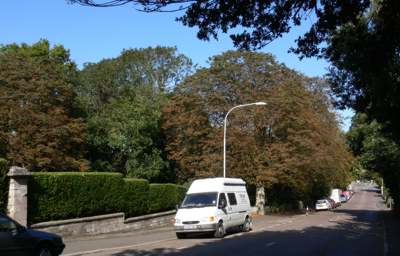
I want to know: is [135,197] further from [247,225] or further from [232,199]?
[232,199]

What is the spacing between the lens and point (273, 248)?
63.7 feet

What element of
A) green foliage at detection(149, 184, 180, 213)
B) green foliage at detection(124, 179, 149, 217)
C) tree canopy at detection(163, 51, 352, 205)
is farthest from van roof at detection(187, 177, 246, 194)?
tree canopy at detection(163, 51, 352, 205)

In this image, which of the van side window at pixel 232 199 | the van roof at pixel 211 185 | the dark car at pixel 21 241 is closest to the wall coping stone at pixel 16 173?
the van roof at pixel 211 185

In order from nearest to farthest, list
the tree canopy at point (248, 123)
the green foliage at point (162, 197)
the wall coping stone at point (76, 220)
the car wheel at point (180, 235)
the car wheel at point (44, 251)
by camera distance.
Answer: the car wheel at point (44, 251), the wall coping stone at point (76, 220), the car wheel at point (180, 235), the green foliage at point (162, 197), the tree canopy at point (248, 123)

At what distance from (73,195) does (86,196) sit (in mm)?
1079

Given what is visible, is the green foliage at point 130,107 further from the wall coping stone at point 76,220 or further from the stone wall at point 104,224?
the wall coping stone at point 76,220

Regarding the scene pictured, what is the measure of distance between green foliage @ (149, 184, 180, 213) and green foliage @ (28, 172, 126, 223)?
4234mm

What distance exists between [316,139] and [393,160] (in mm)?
14729

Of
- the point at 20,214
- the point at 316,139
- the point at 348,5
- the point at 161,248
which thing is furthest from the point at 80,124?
the point at 348,5

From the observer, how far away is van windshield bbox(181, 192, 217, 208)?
2540cm

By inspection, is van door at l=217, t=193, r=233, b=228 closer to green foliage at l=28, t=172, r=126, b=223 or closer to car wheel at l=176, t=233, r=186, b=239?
car wheel at l=176, t=233, r=186, b=239

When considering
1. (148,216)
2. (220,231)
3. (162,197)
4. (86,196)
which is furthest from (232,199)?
(162,197)

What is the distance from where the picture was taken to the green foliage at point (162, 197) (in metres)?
35.2

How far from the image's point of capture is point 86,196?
2731cm
